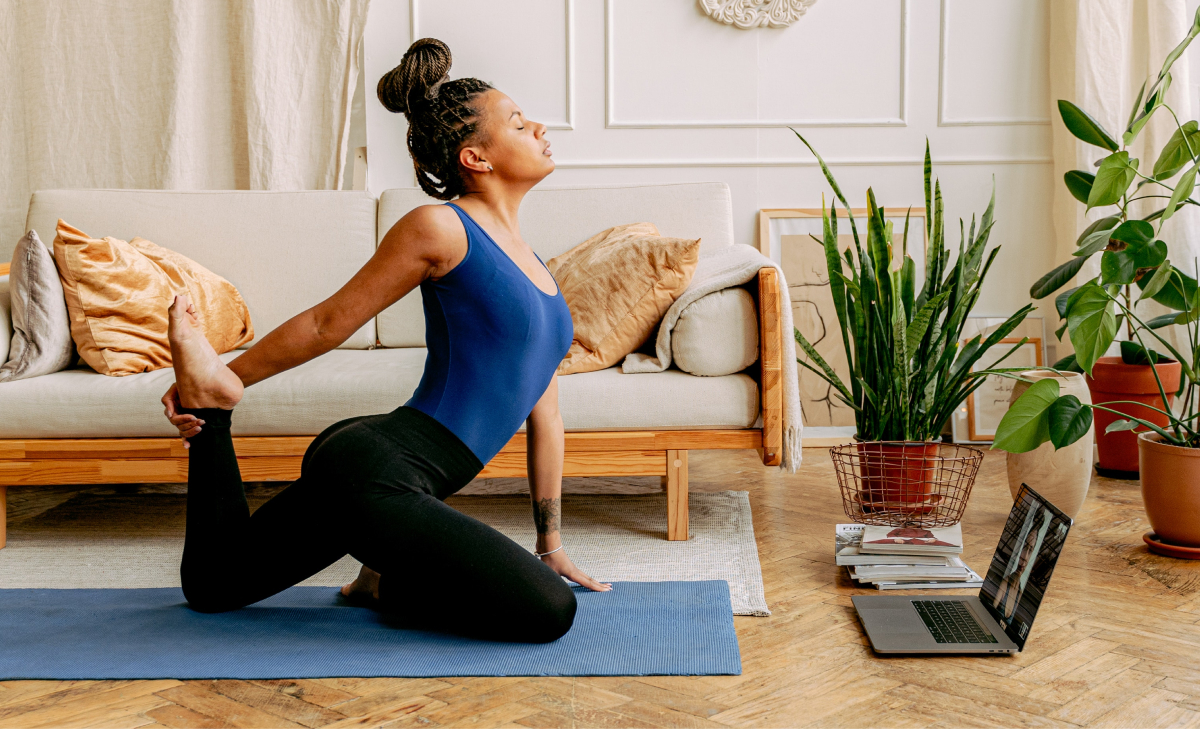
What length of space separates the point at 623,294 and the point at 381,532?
93 cm

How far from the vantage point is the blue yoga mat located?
1436 millimetres

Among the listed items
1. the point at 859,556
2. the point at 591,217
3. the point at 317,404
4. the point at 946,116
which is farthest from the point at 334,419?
the point at 946,116

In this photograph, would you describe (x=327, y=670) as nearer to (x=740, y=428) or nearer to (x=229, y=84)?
(x=740, y=428)

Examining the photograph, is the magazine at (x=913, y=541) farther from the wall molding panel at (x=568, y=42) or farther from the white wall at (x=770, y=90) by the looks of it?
the wall molding panel at (x=568, y=42)

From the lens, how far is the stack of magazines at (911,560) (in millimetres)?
1811

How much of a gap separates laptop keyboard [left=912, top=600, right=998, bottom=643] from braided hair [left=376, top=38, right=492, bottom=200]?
3.73 ft

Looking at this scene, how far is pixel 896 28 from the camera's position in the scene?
328 centimetres

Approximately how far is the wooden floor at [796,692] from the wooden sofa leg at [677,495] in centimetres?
47

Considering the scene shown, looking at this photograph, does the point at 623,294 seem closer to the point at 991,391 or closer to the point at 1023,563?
the point at 1023,563

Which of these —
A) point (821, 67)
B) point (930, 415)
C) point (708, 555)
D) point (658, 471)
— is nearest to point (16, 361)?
point (658, 471)

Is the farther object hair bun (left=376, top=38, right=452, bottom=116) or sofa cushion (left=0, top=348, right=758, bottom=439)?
sofa cushion (left=0, top=348, right=758, bottom=439)

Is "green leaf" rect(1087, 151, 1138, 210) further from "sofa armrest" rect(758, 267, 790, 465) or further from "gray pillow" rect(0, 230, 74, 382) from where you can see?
"gray pillow" rect(0, 230, 74, 382)

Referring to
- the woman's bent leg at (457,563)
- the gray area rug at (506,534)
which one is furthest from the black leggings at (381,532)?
the gray area rug at (506,534)

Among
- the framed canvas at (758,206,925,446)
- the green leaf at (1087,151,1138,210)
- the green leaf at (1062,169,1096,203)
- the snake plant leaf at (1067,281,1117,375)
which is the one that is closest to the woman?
the snake plant leaf at (1067,281,1117,375)
